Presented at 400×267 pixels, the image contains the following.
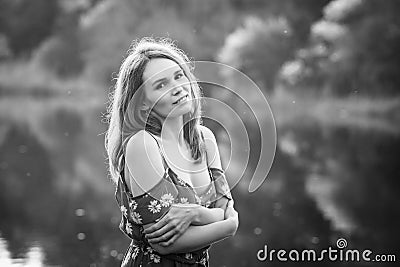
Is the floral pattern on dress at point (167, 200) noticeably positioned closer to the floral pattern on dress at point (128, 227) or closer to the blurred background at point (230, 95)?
the floral pattern on dress at point (128, 227)

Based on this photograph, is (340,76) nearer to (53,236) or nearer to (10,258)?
(53,236)

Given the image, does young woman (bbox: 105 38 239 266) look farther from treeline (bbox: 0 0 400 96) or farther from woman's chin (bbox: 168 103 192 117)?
treeline (bbox: 0 0 400 96)

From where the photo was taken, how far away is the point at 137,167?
37.1 inches

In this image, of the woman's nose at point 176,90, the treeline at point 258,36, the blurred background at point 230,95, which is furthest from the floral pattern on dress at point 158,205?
the treeline at point 258,36

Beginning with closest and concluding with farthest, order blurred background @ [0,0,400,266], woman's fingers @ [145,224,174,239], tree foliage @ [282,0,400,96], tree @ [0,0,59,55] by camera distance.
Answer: woman's fingers @ [145,224,174,239] → blurred background @ [0,0,400,266] → tree foliage @ [282,0,400,96] → tree @ [0,0,59,55]

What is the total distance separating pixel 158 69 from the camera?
0.99 meters

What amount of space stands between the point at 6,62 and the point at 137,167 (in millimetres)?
2526

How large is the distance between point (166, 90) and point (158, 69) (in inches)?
1.4

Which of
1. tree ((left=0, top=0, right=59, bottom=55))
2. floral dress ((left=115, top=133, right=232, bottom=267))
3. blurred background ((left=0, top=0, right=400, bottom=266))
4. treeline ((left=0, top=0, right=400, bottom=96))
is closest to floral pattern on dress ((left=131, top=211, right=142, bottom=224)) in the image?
floral dress ((left=115, top=133, right=232, bottom=267))

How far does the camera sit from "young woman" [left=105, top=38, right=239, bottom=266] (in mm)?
945

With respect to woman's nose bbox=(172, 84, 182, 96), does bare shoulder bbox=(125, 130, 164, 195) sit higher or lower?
lower

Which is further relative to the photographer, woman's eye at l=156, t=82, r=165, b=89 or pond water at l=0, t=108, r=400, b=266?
pond water at l=0, t=108, r=400, b=266

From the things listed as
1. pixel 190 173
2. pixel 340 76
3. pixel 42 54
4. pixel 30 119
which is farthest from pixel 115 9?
pixel 190 173

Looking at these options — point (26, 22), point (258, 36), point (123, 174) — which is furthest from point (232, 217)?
point (26, 22)
